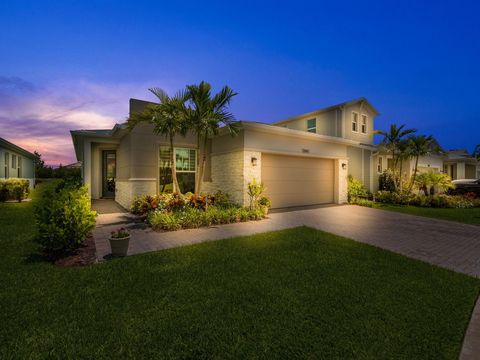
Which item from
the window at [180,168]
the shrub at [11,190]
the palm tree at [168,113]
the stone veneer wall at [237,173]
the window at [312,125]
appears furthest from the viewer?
the window at [312,125]

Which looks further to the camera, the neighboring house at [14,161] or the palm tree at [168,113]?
the neighboring house at [14,161]

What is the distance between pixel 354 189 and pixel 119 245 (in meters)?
13.5

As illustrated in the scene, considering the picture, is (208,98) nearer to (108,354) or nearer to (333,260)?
(333,260)

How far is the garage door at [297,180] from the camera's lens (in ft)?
36.8

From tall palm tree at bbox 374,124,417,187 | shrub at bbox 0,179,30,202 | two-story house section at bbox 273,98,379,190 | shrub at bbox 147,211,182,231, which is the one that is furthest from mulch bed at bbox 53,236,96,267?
tall palm tree at bbox 374,124,417,187

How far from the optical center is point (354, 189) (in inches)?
560

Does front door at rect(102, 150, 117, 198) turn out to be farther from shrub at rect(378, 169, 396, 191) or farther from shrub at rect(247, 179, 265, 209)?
shrub at rect(378, 169, 396, 191)

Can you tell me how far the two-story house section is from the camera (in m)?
15.6

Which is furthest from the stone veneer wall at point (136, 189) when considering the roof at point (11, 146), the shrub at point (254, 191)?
the roof at point (11, 146)

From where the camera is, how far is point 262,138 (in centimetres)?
1045

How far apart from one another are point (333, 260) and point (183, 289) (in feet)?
10.3

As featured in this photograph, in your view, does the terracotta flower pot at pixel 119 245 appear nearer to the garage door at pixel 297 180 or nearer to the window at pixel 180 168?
the window at pixel 180 168

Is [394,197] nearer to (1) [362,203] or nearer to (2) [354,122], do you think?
(1) [362,203]

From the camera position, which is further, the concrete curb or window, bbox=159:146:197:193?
window, bbox=159:146:197:193
